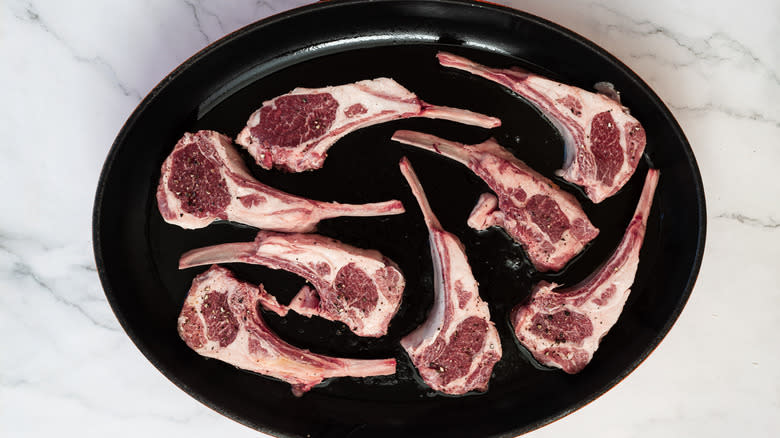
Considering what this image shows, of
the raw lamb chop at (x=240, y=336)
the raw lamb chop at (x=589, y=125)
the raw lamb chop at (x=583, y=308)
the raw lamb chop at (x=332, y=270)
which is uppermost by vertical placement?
the raw lamb chop at (x=589, y=125)

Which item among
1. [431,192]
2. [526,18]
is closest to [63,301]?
[431,192]

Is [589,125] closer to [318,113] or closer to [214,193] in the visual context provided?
[318,113]

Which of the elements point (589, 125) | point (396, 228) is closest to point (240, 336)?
point (396, 228)

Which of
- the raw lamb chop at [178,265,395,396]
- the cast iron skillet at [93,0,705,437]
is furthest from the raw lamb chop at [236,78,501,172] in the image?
the raw lamb chop at [178,265,395,396]

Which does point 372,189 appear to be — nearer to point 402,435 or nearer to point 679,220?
point 402,435

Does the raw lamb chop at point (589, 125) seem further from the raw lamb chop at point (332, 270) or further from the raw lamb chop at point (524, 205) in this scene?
the raw lamb chop at point (332, 270)

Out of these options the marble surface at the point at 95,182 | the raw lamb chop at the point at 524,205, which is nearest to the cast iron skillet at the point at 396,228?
the raw lamb chop at the point at 524,205
